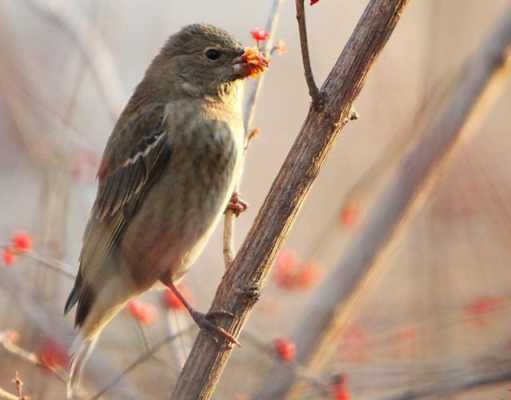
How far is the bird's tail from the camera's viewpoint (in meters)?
4.44

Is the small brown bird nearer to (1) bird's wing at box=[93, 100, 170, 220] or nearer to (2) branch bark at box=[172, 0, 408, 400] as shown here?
(1) bird's wing at box=[93, 100, 170, 220]

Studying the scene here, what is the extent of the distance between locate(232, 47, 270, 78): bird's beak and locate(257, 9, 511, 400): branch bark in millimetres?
1117

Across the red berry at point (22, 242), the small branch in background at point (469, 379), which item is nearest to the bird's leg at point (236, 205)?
the red berry at point (22, 242)

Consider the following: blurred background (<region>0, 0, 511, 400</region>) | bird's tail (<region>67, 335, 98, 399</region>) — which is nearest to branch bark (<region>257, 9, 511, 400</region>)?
blurred background (<region>0, 0, 511, 400</region>)

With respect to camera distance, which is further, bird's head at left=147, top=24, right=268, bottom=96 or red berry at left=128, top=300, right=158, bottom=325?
bird's head at left=147, top=24, right=268, bottom=96

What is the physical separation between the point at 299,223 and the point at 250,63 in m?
4.46

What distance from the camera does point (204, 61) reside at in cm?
541

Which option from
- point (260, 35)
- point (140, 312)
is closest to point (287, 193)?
point (260, 35)

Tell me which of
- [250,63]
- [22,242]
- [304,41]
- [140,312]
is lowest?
[140,312]

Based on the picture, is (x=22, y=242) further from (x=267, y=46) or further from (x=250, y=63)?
(x=267, y=46)

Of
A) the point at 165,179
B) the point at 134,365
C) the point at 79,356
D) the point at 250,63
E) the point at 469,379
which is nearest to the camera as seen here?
the point at 469,379

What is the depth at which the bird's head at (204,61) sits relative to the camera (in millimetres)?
5266

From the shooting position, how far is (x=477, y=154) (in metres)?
6.83

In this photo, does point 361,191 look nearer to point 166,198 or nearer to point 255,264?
point 166,198
